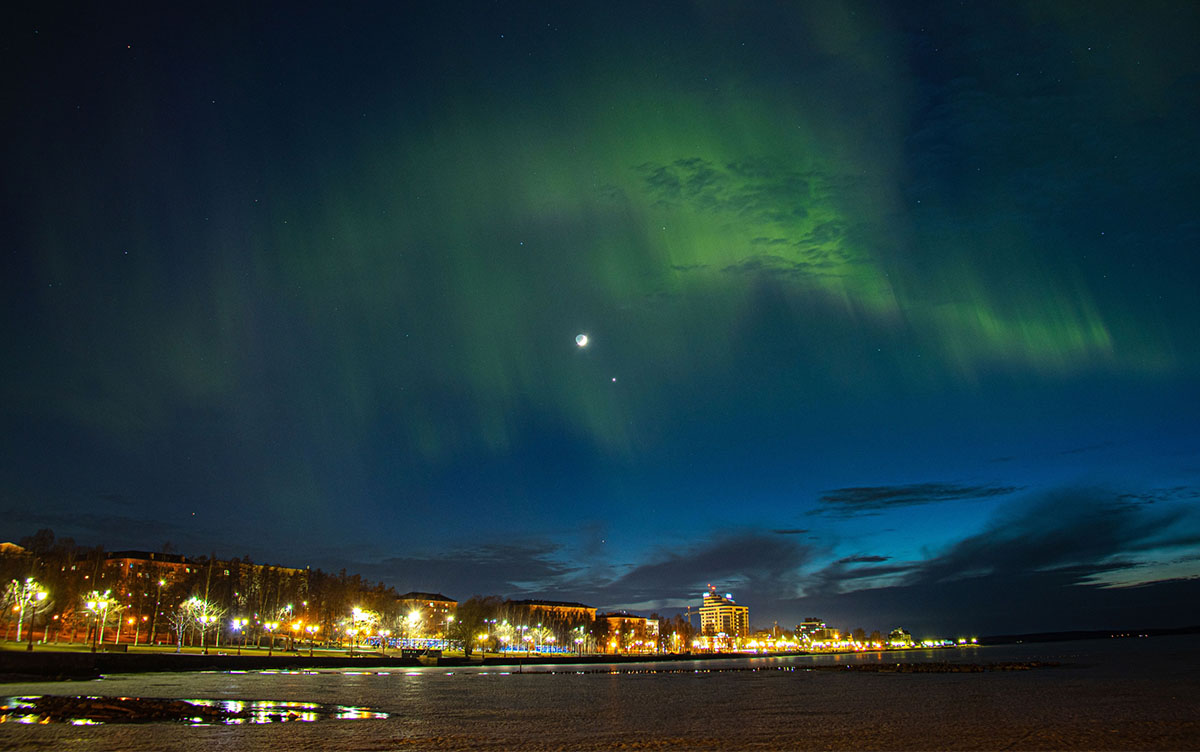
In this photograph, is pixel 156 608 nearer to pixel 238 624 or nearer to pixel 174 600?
pixel 174 600

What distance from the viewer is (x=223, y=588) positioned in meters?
150

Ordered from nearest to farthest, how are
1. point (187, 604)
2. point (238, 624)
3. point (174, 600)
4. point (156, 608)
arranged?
point (187, 604)
point (238, 624)
point (156, 608)
point (174, 600)

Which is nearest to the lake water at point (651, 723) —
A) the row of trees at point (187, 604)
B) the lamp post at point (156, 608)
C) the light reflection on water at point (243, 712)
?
the light reflection on water at point (243, 712)

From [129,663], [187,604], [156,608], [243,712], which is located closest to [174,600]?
[156,608]

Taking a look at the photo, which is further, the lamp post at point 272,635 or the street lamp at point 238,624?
the street lamp at point 238,624

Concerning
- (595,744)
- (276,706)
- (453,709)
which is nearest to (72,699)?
(276,706)

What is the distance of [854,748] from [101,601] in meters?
92.2

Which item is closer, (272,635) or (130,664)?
(130,664)

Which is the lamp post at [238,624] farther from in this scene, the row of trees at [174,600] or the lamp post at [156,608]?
the lamp post at [156,608]

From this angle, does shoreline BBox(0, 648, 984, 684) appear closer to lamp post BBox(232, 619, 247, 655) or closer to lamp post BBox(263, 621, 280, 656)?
lamp post BBox(263, 621, 280, 656)

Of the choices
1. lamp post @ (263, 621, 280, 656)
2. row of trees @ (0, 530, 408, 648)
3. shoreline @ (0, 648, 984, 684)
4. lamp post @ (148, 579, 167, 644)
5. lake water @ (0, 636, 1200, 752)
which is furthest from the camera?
lamp post @ (148, 579, 167, 644)

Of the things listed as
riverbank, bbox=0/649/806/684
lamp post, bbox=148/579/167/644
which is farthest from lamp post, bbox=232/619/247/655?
riverbank, bbox=0/649/806/684

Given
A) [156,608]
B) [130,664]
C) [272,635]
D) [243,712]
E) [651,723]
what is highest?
[156,608]

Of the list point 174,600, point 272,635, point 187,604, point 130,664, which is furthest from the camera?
point 174,600
